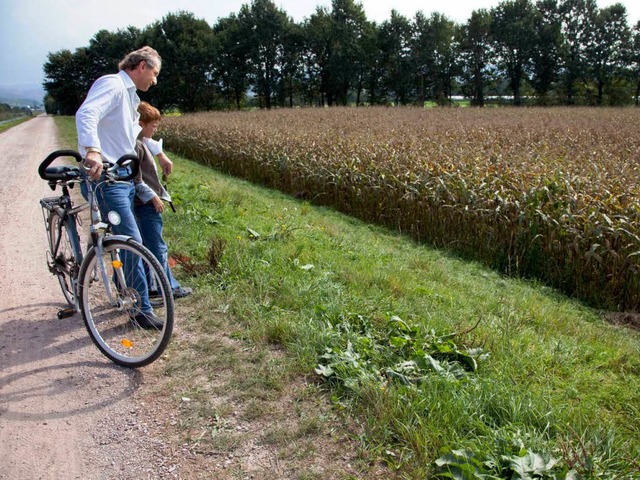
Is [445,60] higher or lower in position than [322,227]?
higher

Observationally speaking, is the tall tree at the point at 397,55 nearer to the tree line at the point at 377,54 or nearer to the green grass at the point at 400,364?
the tree line at the point at 377,54

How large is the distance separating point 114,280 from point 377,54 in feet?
209

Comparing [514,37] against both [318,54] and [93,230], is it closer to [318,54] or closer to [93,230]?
[318,54]

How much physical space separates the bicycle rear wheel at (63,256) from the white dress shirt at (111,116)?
81 cm

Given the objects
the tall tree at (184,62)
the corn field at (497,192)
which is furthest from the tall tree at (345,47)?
the corn field at (497,192)

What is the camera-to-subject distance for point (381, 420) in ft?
9.07

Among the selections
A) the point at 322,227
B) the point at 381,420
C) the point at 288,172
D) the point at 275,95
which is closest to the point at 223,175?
the point at 288,172

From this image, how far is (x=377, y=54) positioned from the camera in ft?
204

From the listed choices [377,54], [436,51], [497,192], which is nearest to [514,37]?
[436,51]

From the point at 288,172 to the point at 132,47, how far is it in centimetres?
6623

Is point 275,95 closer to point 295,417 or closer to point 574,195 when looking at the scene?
point 574,195

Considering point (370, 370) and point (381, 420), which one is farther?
point (370, 370)

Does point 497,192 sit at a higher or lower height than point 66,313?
higher

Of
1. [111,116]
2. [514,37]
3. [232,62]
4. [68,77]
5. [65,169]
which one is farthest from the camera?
[68,77]
